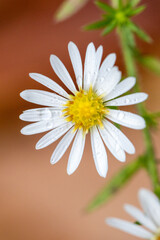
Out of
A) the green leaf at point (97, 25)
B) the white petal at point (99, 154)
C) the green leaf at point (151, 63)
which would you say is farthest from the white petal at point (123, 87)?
the green leaf at point (151, 63)

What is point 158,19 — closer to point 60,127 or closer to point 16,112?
point 16,112

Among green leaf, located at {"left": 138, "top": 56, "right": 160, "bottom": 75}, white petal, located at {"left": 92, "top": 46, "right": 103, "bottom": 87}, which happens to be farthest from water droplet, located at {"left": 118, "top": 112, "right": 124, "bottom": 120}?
green leaf, located at {"left": 138, "top": 56, "right": 160, "bottom": 75}

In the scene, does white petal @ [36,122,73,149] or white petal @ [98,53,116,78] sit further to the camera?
white petal @ [36,122,73,149]

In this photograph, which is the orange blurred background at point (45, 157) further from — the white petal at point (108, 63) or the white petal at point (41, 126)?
the white petal at point (108, 63)

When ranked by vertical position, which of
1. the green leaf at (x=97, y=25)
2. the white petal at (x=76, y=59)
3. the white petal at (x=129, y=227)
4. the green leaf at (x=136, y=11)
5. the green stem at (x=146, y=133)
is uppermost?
the green leaf at (x=97, y=25)

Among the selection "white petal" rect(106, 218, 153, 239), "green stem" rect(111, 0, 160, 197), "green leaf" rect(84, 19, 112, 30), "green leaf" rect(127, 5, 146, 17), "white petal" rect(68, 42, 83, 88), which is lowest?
"white petal" rect(106, 218, 153, 239)

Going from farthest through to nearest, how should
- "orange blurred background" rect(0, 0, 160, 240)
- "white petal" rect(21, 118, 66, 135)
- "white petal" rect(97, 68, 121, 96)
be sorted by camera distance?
"orange blurred background" rect(0, 0, 160, 240), "white petal" rect(21, 118, 66, 135), "white petal" rect(97, 68, 121, 96)

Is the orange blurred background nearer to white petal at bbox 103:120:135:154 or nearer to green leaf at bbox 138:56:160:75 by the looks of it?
green leaf at bbox 138:56:160:75

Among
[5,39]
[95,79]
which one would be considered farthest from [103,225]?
[95,79]
